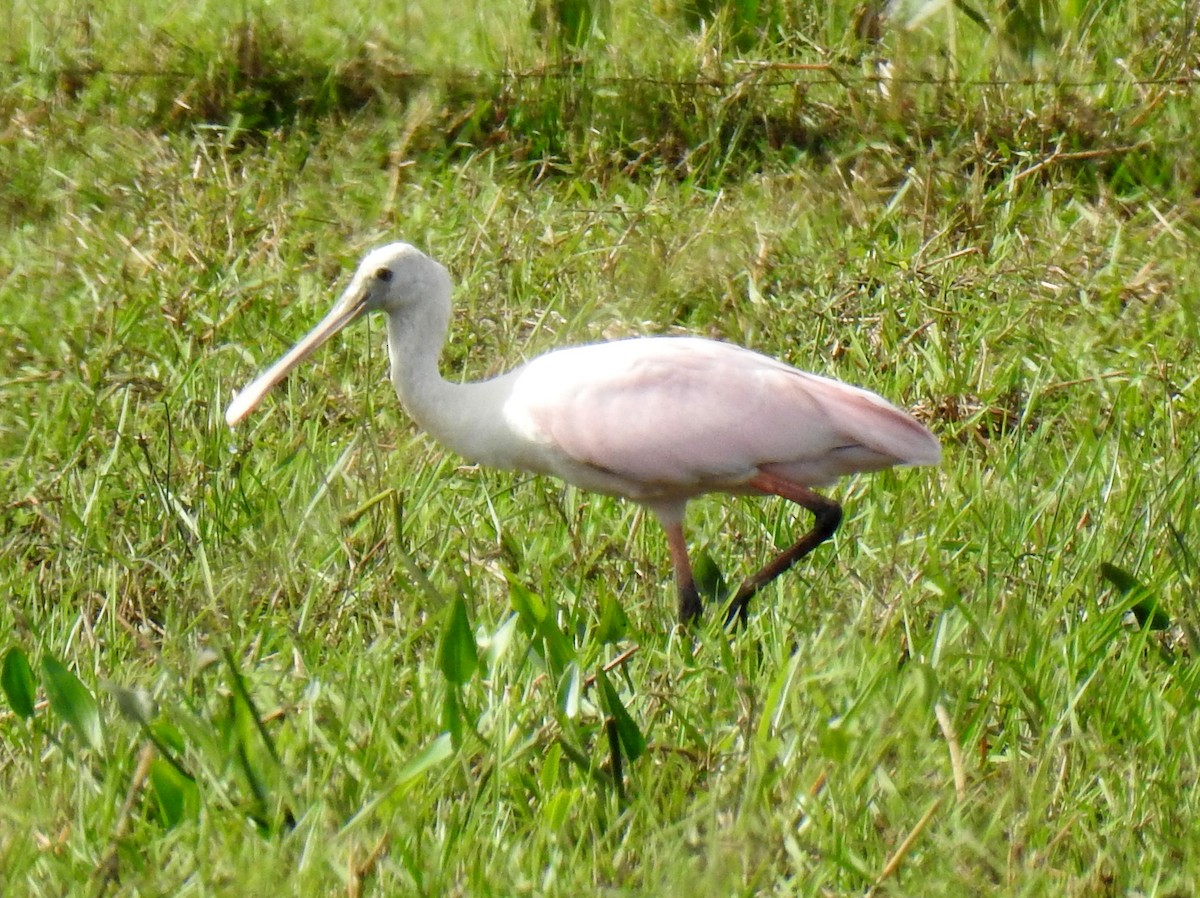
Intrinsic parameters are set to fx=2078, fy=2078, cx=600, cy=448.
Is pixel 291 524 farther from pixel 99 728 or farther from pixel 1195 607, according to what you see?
pixel 1195 607

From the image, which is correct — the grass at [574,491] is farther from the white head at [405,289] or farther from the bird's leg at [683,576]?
the white head at [405,289]

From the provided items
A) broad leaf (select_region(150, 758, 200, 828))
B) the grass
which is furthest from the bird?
broad leaf (select_region(150, 758, 200, 828))

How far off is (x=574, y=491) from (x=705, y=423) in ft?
2.31

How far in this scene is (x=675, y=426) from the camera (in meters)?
4.15

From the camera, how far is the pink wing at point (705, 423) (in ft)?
13.5

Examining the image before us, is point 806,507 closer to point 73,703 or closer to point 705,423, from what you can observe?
point 705,423

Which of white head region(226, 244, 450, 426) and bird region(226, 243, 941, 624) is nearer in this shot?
bird region(226, 243, 941, 624)

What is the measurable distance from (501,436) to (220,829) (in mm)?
1519

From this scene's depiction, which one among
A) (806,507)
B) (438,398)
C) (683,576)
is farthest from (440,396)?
(806,507)

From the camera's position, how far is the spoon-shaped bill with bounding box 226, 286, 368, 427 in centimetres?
452

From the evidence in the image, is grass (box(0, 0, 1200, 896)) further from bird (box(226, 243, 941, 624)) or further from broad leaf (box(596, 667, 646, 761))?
bird (box(226, 243, 941, 624))

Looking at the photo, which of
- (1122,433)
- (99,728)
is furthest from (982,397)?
(99,728)

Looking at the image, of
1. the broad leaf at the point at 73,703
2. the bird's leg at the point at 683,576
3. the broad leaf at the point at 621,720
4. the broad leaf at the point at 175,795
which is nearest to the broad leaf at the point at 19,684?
the broad leaf at the point at 73,703

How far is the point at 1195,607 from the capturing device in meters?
3.53
